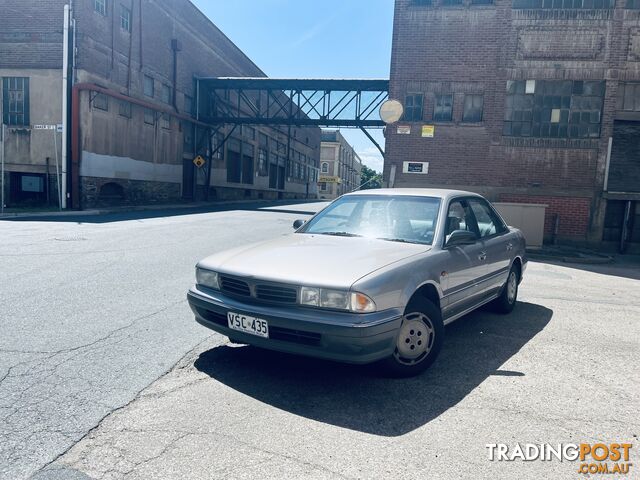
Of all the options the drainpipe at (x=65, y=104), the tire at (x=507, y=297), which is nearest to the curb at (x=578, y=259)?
the tire at (x=507, y=297)

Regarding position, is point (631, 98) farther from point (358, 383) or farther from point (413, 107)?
point (358, 383)

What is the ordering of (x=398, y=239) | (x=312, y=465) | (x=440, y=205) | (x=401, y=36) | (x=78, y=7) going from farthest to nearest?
(x=78, y=7), (x=401, y=36), (x=440, y=205), (x=398, y=239), (x=312, y=465)

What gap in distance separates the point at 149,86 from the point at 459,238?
25.2 metres

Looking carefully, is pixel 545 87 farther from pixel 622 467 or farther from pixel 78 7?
pixel 78 7

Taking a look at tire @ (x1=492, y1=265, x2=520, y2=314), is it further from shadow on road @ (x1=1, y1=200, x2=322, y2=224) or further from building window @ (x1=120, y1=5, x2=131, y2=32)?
building window @ (x1=120, y1=5, x2=131, y2=32)

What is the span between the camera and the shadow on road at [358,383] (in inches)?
122

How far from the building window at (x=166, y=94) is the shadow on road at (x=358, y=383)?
26.1 meters

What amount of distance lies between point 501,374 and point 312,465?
207cm

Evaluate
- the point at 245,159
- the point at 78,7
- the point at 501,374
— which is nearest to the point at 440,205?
the point at 501,374

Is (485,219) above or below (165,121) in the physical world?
below

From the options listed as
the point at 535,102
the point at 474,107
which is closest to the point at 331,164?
the point at 474,107

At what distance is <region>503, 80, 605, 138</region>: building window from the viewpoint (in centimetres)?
1538

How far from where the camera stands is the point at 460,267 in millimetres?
4406

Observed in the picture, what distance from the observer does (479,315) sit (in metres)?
5.88
